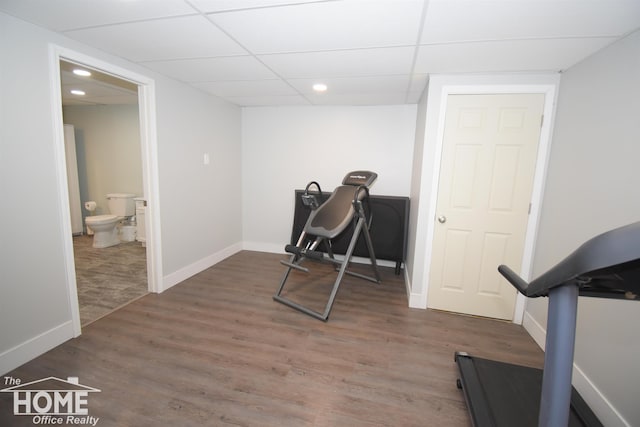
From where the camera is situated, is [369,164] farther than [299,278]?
Yes

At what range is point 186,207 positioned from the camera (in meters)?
3.30

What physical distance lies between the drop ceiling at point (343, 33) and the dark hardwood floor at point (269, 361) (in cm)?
230

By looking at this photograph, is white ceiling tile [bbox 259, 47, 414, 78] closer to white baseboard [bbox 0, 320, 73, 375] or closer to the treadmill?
the treadmill

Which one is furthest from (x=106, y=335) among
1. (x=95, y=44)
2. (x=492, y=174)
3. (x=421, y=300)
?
(x=492, y=174)

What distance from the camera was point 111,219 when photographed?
4414mm

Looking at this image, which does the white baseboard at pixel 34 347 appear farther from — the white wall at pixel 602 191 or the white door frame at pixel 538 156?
the white wall at pixel 602 191

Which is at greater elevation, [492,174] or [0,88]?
[0,88]

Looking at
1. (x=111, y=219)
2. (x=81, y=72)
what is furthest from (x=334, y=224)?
(x=111, y=219)

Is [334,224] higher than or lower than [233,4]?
lower

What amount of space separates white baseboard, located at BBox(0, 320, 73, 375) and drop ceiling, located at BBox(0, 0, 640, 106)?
2161 mm

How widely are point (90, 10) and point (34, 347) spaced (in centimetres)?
230

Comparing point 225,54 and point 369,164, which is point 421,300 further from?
point 225,54

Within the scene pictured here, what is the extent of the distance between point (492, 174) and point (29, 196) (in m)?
3.68

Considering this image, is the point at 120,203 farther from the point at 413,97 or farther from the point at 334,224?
the point at 413,97
